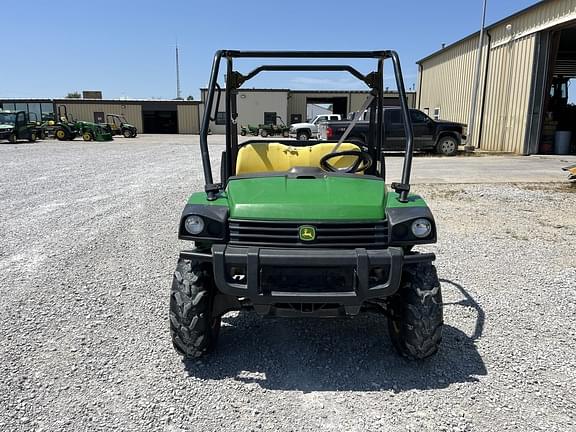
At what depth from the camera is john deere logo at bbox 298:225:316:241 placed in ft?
8.84

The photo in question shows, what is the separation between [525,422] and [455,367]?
57cm

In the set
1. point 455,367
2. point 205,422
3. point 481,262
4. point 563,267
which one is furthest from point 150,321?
point 563,267

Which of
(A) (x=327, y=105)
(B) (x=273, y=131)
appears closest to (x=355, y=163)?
(B) (x=273, y=131)

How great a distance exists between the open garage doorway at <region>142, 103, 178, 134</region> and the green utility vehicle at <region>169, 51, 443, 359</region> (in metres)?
45.9

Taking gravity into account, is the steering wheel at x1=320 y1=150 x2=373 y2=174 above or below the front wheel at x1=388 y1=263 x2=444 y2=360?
above

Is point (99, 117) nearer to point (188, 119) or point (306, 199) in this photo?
point (188, 119)

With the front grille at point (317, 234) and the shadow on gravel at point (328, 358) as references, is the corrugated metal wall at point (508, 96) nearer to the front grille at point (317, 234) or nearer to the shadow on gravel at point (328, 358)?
the shadow on gravel at point (328, 358)

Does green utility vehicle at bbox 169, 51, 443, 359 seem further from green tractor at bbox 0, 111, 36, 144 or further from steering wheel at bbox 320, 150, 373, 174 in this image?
green tractor at bbox 0, 111, 36, 144

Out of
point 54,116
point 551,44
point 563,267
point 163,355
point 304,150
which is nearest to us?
point 163,355

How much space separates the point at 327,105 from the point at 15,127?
3291cm

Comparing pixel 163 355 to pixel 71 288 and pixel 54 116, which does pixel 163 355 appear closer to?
pixel 71 288

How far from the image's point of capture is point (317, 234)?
106 inches

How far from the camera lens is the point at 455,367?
295 cm

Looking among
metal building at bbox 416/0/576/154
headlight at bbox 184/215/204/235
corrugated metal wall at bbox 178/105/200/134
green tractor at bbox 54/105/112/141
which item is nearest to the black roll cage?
headlight at bbox 184/215/204/235
